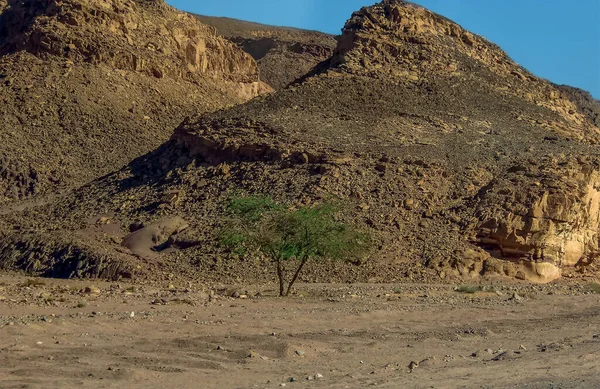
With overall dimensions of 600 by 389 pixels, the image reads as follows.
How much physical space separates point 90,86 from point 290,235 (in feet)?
91.8

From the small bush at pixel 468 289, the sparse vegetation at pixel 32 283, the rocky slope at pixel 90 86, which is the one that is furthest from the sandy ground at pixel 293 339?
the rocky slope at pixel 90 86

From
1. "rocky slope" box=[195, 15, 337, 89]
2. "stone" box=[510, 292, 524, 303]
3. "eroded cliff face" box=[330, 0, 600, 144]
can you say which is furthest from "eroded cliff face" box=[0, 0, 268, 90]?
"stone" box=[510, 292, 524, 303]

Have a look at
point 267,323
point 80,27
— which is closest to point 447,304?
point 267,323

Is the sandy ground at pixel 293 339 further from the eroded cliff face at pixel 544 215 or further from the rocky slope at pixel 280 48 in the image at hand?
the rocky slope at pixel 280 48

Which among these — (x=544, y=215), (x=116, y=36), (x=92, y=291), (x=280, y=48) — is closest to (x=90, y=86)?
(x=116, y=36)

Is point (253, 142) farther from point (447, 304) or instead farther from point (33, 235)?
point (447, 304)

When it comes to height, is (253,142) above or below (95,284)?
above

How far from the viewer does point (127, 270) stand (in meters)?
28.5

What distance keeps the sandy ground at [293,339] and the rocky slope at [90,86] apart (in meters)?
21.5

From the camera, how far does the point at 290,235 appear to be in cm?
2419

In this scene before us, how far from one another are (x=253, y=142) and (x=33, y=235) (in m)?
7.33

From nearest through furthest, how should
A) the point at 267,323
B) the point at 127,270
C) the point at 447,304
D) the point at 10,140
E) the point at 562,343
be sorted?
the point at 562,343
the point at 267,323
the point at 447,304
the point at 127,270
the point at 10,140

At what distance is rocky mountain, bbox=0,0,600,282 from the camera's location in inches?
1158

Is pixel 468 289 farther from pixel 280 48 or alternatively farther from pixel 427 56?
pixel 280 48
